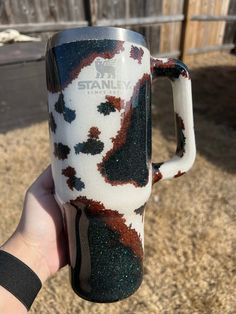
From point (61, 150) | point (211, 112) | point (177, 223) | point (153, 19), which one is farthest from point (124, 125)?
point (153, 19)

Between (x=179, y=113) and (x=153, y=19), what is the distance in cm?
393

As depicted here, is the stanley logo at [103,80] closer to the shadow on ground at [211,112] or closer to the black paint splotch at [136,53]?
the black paint splotch at [136,53]

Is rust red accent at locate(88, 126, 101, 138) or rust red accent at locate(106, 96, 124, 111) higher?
rust red accent at locate(106, 96, 124, 111)

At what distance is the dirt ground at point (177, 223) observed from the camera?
1.83 metres

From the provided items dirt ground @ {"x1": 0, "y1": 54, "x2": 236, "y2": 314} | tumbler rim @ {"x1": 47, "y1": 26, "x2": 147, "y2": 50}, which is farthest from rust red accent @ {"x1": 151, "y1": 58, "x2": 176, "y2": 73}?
dirt ground @ {"x1": 0, "y1": 54, "x2": 236, "y2": 314}

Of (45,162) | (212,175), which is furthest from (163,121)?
(45,162)

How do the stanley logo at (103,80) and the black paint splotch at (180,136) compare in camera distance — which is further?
the black paint splotch at (180,136)

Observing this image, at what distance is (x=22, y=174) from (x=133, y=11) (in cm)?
266

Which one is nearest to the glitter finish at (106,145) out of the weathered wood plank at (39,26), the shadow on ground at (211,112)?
the shadow on ground at (211,112)

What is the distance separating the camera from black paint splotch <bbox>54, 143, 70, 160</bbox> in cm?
97

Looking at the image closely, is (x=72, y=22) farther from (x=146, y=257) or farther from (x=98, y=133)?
(x=98, y=133)

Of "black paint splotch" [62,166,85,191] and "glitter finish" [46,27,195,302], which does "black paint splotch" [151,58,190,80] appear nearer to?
"glitter finish" [46,27,195,302]

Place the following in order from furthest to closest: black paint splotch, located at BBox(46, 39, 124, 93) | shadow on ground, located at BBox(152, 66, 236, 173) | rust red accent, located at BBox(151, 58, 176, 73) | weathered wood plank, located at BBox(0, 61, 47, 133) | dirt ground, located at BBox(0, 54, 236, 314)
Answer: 1. weathered wood plank, located at BBox(0, 61, 47, 133)
2. shadow on ground, located at BBox(152, 66, 236, 173)
3. dirt ground, located at BBox(0, 54, 236, 314)
4. rust red accent, located at BBox(151, 58, 176, 73)
5. black paint splotch, located at BBox(46, 39, 124, 93)

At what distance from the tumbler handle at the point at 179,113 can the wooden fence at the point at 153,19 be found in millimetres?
3071
